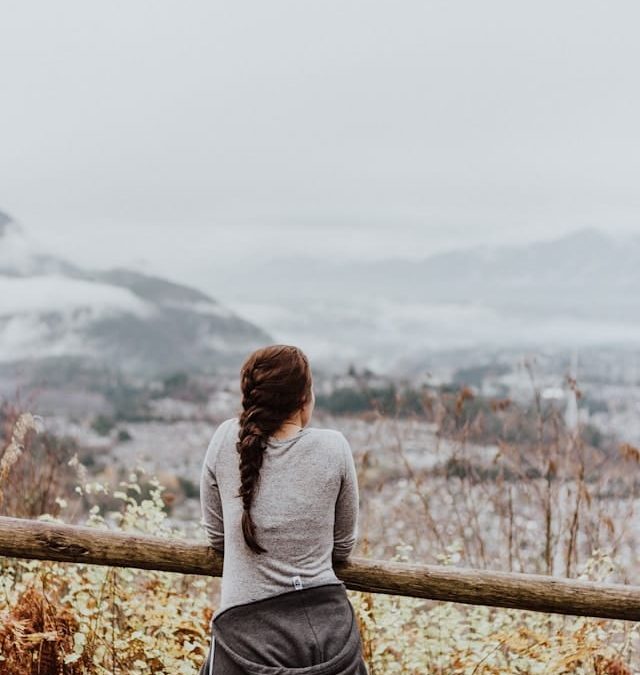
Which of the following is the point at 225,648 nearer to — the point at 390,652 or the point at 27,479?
the point at 390,652

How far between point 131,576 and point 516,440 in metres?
3.59

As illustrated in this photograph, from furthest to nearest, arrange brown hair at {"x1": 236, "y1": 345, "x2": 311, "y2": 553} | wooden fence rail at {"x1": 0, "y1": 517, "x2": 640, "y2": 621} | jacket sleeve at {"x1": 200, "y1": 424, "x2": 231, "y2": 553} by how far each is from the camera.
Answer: wooden fence rail at {"x1": 0, "y1": 517, "x2": 640, "y2": 621}
jacket sleeve at {"x1": 200, "y1": 424, "x2": 231, "y2": 553}
brown hair at {"x1": 236, "y1": 345, "x2": 311, "y2": 553}

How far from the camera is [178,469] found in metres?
18.4

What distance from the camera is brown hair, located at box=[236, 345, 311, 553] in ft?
8.61

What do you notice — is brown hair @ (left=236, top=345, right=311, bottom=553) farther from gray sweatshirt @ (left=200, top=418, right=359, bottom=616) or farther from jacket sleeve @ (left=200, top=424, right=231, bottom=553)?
jacket sleeve @ (left=200, top=424, right=231, bottom=553)

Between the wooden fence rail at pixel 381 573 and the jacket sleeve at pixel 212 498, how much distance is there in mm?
263

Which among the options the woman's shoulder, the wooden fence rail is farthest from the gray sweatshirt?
the wooden fence rail

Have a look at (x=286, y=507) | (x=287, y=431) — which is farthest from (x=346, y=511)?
(x=287, y=431)

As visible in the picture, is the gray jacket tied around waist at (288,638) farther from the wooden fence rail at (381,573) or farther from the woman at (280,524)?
the wooden fence rail at (381,573)

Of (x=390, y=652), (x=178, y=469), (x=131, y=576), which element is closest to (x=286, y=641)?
(x=131, y=576)

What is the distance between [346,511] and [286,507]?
0.74 feet

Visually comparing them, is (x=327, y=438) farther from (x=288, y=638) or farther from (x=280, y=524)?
(x=288, y=638)

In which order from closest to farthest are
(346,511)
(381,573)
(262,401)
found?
(262,401), (346,511), (381,573)

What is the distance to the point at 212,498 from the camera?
2820 mm
